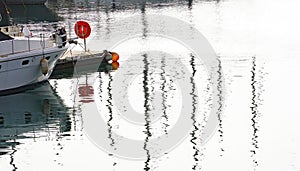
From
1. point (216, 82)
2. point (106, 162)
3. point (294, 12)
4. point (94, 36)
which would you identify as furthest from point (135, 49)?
point (294, 12)

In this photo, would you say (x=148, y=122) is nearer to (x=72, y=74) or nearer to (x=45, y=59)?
(x=45, y=59)

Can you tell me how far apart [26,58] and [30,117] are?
5.16m

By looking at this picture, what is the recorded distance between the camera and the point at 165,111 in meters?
34.5

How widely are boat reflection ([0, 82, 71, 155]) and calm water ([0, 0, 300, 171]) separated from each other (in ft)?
0.16

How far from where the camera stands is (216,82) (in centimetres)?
4072

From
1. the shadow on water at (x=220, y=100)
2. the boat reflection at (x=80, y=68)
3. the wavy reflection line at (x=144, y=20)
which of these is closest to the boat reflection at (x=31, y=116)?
the boat reflection at (x=80, y=68)

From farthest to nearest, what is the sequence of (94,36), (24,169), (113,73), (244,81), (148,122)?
(94,36)
(113,73)
(244,81)
(148,122)
(24,169)

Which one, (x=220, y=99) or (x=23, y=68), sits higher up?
(x=23, y=68)

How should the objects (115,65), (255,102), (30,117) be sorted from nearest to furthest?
→ 1. (30,117)
2. (255,102)
3. (115,65)

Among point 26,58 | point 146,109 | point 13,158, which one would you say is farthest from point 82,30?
point 13,158

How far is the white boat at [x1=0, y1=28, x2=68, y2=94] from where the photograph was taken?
121 feet

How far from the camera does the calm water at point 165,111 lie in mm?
27266

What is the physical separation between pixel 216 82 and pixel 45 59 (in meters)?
10.4

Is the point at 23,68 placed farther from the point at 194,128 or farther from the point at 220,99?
the point at 194,128
